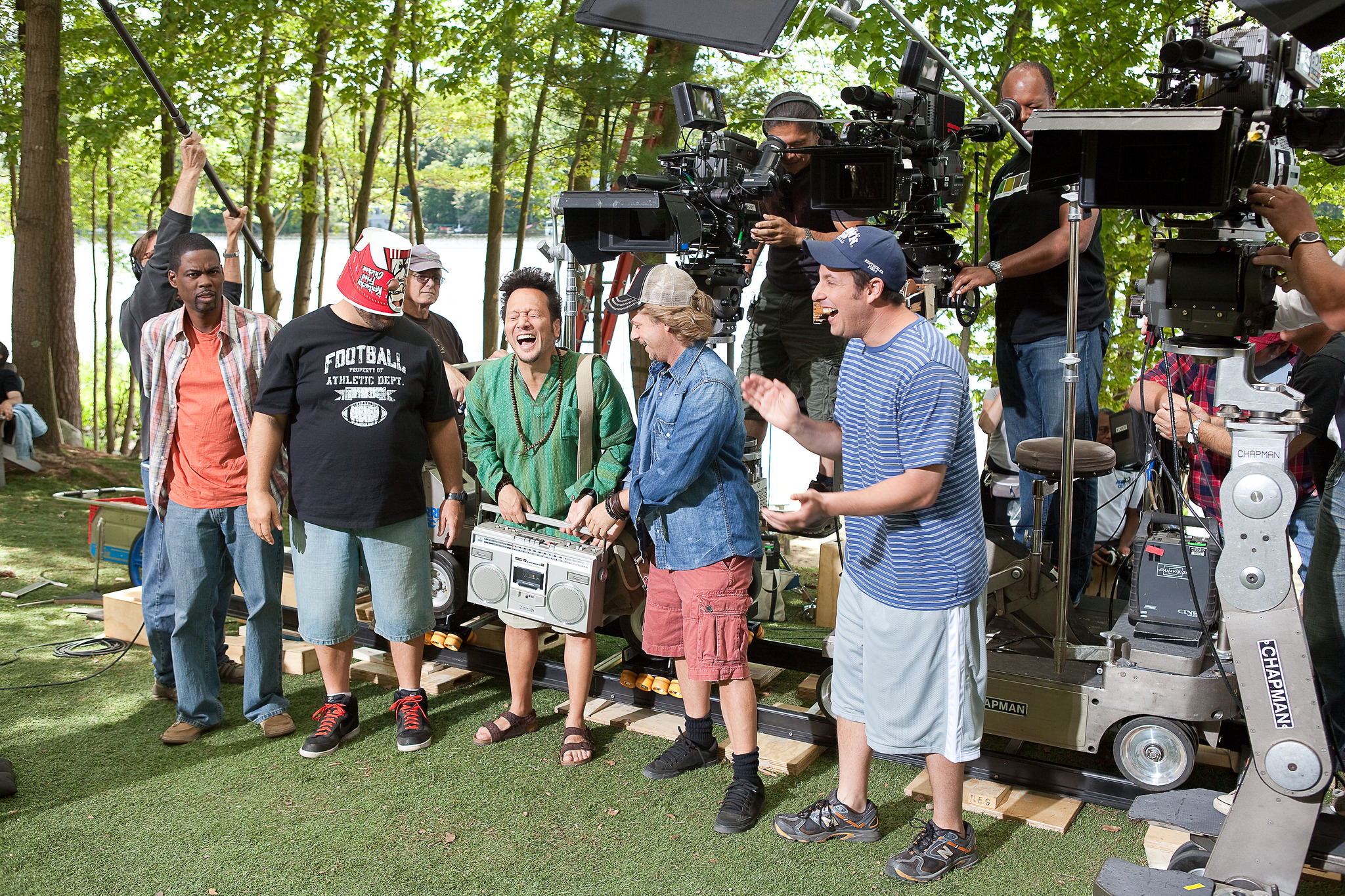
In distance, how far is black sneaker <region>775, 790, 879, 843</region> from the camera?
3291mm

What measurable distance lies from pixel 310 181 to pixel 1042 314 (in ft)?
35.6

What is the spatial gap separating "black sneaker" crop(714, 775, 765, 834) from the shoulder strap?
1243 millimetres

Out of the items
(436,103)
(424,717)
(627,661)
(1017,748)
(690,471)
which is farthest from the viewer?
(436,103)

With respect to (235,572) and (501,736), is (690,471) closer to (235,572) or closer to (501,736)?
(501,736)

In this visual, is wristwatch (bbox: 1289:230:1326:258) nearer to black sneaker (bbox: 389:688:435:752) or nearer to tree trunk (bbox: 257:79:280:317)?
black sneaker (bbox: 389:688:435:752)

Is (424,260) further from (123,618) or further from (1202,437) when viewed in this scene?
(1202,437)

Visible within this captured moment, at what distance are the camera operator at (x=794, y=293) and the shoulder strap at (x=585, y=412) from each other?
38.5 inches

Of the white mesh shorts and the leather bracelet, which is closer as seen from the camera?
the white mesh shorts

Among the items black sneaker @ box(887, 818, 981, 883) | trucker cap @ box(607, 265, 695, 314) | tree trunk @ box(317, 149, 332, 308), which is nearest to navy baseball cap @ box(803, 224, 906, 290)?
trucker cap @ box(607, 265, 695, 314)

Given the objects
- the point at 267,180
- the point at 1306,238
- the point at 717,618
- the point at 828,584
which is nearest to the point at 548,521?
the point at 717,618

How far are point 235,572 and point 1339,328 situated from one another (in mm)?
3736

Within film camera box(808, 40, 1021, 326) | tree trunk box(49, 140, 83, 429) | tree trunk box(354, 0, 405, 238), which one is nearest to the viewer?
film camera box(808, 40, 1021, 326)

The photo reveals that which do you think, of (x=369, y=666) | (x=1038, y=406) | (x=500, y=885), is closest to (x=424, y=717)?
(x=369, y=666)

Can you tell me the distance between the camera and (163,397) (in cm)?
402
